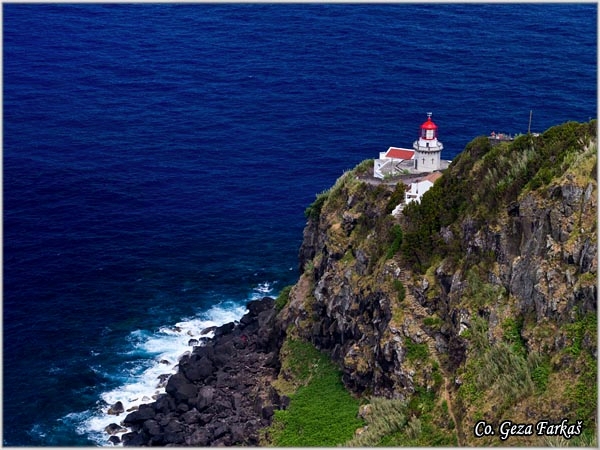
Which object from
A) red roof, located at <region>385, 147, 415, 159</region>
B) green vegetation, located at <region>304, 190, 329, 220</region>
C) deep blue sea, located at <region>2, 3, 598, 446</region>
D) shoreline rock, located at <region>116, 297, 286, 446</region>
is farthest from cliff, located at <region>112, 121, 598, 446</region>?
deep blue sea, located at <region>2, 3, 598, 446</region>

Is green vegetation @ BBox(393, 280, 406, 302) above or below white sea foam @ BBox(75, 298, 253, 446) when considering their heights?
above

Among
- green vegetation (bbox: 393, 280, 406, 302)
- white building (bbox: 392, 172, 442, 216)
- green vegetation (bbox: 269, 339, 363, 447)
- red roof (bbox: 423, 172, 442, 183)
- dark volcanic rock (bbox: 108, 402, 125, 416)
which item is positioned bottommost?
dark volcanic rock (bbox: 108, 402, 125, 416)

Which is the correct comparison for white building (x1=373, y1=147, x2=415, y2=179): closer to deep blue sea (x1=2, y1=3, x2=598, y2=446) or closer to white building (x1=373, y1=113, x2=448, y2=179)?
white building (x1=373, y1=113, x2=448, y2=179)

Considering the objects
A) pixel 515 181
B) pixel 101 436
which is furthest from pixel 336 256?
pixel 101 436

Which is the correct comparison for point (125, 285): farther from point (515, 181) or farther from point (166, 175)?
point (515, 181)

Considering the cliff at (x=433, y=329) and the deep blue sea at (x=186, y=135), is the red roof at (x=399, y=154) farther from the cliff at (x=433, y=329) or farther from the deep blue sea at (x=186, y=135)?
the deep blue sea at (x=186, y=135)

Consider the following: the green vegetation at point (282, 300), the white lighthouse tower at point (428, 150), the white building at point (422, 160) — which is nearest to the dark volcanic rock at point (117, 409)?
the green vegetation at point (282, 300)
